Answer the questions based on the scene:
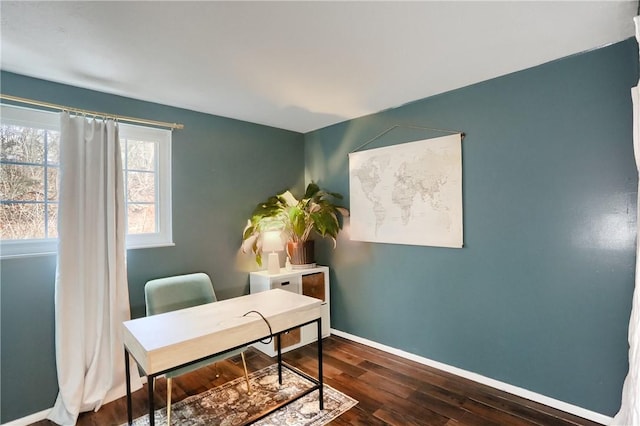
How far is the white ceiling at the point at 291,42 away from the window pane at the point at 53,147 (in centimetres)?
40

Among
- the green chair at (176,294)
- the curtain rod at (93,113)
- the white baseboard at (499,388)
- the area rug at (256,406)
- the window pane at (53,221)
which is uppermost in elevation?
the curtain rod at (93,113)

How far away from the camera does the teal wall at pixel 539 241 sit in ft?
6.29

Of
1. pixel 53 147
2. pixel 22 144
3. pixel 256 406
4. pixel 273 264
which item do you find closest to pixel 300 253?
pixel 273 264

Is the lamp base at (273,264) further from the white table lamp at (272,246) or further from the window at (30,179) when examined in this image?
the window at (30,179)

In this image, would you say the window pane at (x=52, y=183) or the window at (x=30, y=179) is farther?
the window pane at (x=52, y=183)

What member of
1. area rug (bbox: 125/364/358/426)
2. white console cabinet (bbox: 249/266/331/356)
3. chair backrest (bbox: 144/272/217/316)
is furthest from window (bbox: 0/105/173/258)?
area rug (bbox: 125/364/358/426)

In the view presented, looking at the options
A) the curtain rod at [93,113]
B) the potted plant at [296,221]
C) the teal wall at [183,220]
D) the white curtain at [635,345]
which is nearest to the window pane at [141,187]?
the teal wall at [183,220]

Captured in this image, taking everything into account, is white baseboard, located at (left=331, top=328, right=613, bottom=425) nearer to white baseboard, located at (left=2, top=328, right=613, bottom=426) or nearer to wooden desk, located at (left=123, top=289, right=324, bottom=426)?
white baseboard, located at (left=2, top=328, right=613, bottom=426)

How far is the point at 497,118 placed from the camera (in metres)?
2.37

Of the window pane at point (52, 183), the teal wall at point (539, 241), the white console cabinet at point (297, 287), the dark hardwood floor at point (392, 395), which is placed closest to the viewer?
the teal wall at point (539, 241)

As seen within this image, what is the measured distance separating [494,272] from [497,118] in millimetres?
1171

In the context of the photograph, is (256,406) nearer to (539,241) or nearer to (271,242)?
(271,242)

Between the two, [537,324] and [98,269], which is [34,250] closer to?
[98,269]

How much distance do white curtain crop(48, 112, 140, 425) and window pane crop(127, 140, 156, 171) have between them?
0.81ft
